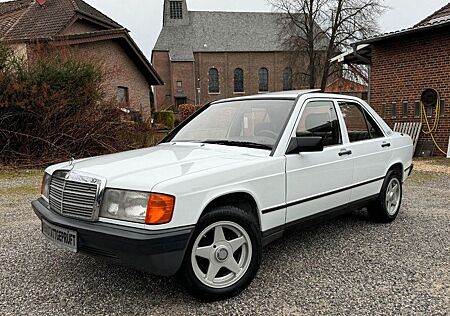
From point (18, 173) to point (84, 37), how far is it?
8.73 meters

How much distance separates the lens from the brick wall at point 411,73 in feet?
36.0

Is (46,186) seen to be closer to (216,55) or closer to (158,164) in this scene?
(158,164)

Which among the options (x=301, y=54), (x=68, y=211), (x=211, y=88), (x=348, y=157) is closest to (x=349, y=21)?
(x=301, y=54)

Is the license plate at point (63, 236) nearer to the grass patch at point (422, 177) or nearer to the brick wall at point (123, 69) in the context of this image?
the grass patch at point (422, 177)

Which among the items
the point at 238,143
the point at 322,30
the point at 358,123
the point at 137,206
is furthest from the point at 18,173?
the point at 322,30

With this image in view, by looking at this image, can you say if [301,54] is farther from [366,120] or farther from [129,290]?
[129,290]

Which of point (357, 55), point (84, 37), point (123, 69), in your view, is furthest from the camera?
point (123, 69)

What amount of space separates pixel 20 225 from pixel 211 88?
2000 inches

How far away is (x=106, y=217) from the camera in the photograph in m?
2.74

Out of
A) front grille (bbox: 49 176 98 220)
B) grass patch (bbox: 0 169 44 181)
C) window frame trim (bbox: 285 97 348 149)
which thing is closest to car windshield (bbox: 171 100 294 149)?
window frame trim (bbox: 285 97 348 149)

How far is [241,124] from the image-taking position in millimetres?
4086

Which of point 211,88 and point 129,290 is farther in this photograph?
point 211,88

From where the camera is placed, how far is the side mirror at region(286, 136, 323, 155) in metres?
3.42

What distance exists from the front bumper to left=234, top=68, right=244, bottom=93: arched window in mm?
53735
